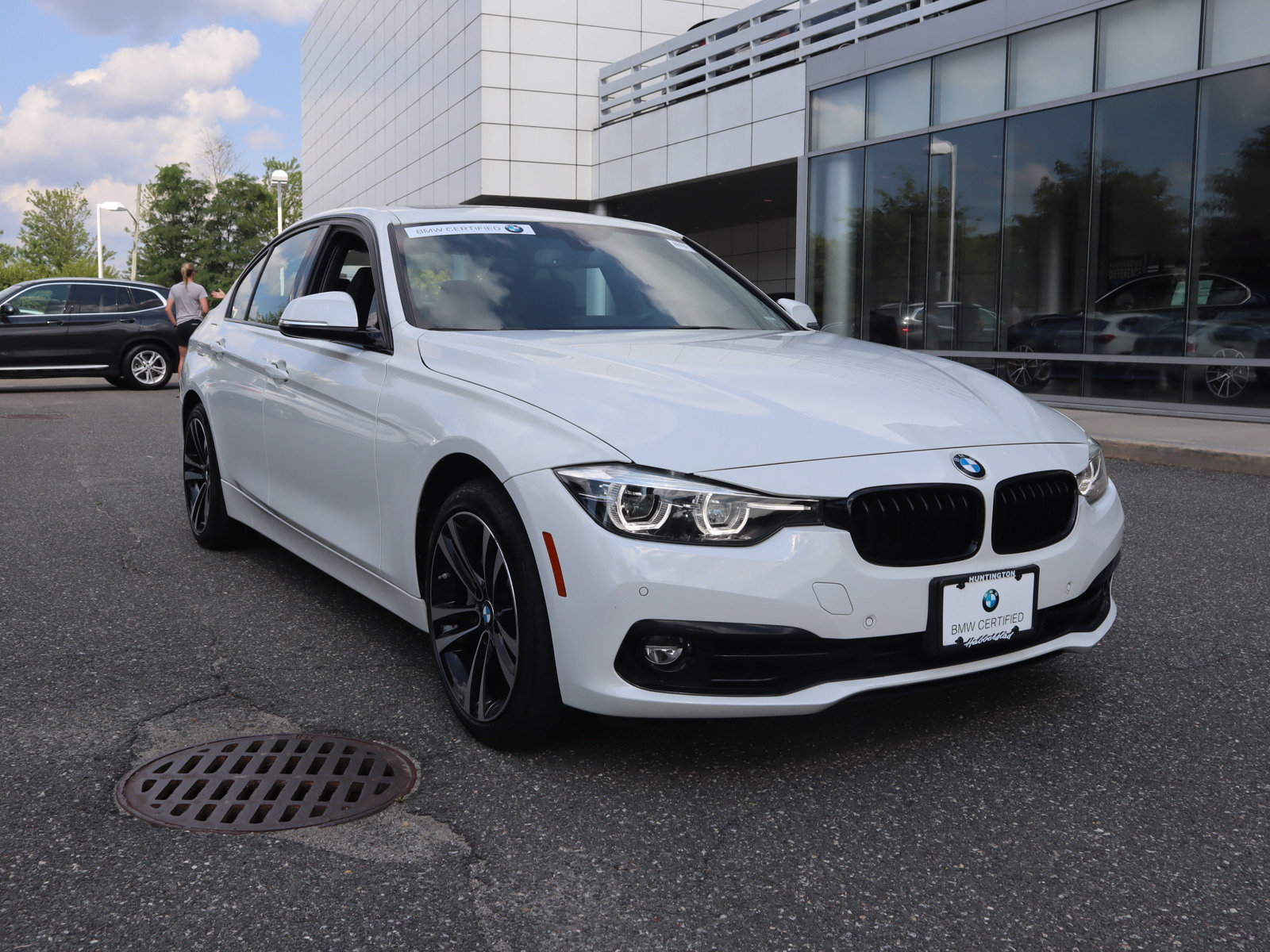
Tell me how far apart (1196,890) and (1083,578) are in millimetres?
967

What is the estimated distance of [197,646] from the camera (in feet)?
13.8

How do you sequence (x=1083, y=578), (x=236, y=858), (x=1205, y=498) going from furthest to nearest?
1. (x=1205, y=498)
2. (x=1083, y=578)
3. (x=236, y=858)

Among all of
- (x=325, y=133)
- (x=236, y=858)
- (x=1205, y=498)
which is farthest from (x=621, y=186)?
(x=325, y=133)

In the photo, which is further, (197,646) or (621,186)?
(621,186)

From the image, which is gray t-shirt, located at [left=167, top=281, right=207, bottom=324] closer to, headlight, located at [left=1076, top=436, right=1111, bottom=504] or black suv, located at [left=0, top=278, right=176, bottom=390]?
black suv, located at [left=0, top=278, right=176, bottom=390]

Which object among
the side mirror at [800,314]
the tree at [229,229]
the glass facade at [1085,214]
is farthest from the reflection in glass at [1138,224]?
the tree at [229,229]

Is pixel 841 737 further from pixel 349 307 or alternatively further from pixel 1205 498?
pixel 1205 498

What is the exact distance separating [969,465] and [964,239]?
573 inches

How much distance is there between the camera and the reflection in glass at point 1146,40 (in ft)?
44.5

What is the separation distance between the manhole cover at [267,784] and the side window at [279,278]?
2.22 metres

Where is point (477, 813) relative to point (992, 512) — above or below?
below

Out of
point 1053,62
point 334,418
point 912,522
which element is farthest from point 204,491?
point 1053,62

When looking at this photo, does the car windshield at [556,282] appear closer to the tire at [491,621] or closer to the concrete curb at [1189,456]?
the tire at [491,621]

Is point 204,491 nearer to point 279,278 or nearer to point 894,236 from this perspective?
point 279,278
